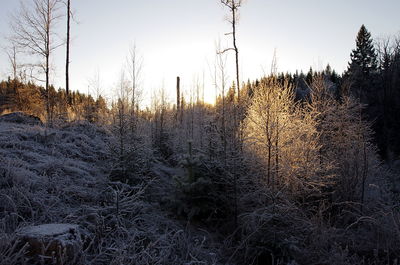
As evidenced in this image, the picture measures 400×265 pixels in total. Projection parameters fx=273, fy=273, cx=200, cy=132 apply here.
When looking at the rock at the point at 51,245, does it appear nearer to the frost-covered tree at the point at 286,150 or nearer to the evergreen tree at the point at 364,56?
the frost-covered tree at the point at 286,150

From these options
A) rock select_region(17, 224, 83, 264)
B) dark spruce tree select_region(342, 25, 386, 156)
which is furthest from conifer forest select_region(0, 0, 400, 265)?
dark spruce tree select_region(342, 25, 386, 156)

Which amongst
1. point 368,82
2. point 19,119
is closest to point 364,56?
point 368,82

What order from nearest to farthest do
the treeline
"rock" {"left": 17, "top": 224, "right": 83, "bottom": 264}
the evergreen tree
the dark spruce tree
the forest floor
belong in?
"rock" {"left": 17, "top": 224, "right": 83, "bottom": 264} < the forest floor < the treeline < the dark spruce tree < the evergreen tree

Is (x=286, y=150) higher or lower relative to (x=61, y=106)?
lower

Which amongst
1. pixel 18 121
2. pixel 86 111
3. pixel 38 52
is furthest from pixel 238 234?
pixel 38 52

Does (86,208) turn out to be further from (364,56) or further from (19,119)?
(364,56)

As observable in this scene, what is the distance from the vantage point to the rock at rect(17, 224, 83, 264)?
111 inches

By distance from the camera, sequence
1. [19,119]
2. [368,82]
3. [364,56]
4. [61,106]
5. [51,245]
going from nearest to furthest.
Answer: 1. [51,245]
2. [19,119]
3. [61,106]
4. [368,82]
5. [364,56]

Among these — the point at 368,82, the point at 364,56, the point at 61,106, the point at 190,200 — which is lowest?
the point at 190,200

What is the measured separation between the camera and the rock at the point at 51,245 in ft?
9.27

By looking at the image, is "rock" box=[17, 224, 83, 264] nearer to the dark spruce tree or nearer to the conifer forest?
the conifer forest

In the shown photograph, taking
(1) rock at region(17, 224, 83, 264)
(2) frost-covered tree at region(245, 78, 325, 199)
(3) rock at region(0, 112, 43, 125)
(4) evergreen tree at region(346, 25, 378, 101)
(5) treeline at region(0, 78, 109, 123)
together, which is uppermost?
(4) evergreen tree at region(346, 25, 378, 101)

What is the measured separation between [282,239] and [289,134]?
3.66 meters

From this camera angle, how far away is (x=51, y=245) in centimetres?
287
